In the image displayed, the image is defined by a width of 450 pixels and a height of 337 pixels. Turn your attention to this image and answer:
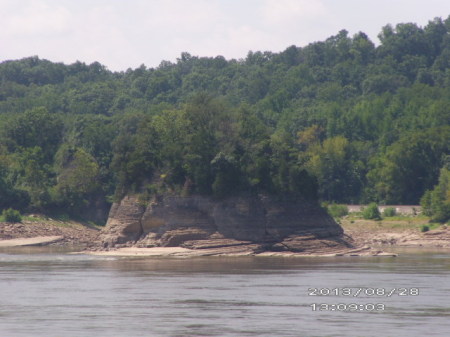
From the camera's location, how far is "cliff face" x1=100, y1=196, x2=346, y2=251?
8469 cm

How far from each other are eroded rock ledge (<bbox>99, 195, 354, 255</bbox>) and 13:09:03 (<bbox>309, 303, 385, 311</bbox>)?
31.3 meters

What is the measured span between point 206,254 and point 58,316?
35.4 metres

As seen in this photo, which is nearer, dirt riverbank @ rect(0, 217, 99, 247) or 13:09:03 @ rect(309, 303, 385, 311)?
13:09:03 @ rect(309, 303, 385, 311)

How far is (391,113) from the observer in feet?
535

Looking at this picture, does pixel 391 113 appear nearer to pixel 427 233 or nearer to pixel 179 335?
pixel 427 233

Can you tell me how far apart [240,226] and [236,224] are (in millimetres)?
347

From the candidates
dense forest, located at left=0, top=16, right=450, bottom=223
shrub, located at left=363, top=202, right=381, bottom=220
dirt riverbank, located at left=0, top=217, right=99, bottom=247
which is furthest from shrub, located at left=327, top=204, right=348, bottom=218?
dirt riverbank, located at left=0, top=217, right=99, bottom=247

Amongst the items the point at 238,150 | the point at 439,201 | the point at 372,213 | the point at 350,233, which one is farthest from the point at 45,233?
the point at 439,201

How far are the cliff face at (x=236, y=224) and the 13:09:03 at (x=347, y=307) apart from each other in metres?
31.3

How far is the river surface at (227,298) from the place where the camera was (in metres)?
45.9

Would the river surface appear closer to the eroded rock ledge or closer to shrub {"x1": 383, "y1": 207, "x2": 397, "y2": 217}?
the eroded rock ledge

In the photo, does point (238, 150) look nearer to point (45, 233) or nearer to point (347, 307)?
point (45, 233)

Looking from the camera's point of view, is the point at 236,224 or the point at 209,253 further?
the point at 236,224

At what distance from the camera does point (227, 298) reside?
55406 mm
